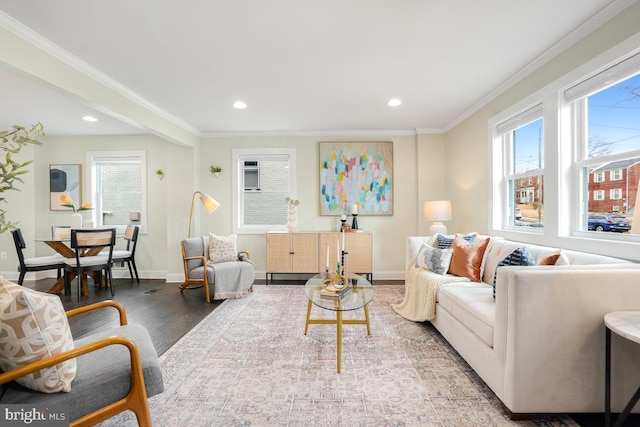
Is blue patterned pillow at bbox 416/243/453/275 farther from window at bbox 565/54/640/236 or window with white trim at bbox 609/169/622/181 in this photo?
window with white trim at bbox 609/169/622/181

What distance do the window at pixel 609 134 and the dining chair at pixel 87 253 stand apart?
5324 mm

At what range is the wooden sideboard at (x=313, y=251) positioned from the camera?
4.50 m

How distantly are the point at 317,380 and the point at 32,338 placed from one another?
5.00 feet

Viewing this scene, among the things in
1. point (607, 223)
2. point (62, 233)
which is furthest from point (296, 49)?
point (62, 233)

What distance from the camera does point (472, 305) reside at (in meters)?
2.12

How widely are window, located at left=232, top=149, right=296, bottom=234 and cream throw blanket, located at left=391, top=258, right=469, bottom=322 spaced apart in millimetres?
2397

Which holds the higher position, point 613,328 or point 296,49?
point 296,49

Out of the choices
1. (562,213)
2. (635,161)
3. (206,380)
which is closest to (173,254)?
(206,380)

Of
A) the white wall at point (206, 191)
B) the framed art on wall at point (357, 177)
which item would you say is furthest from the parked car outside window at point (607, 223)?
the framed art on wall at point (357, 177)

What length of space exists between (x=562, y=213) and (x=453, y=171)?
6.81 ft

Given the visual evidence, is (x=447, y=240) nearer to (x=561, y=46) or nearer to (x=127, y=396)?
(x=561, y=46)

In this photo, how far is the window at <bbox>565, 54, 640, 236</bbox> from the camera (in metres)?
2.02

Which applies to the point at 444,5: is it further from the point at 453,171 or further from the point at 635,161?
the point at 453,171

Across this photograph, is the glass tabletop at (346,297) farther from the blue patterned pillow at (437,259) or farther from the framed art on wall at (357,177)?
the framed art on wall at (357,177)
